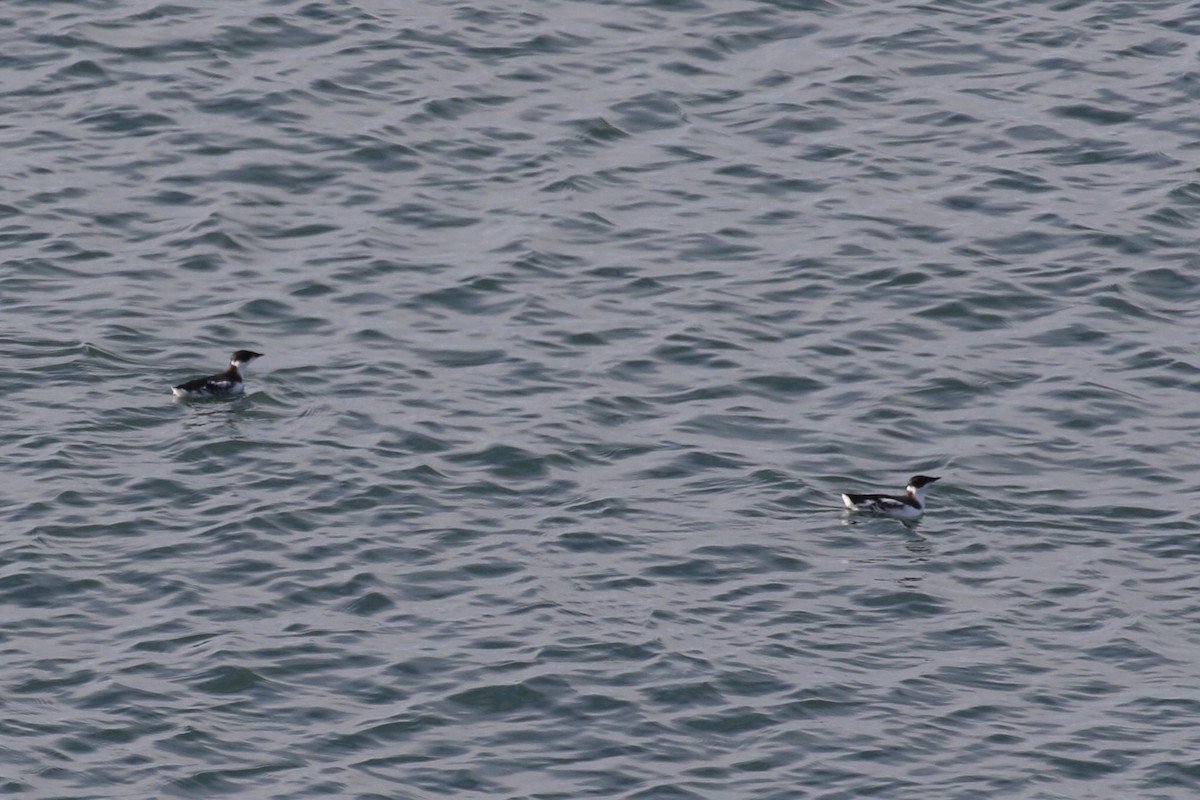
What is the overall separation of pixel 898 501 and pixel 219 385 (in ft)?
24.9

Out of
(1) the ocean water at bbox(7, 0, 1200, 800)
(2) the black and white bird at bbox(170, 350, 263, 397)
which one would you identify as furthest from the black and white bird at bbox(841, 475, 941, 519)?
(2) the black and white bird at bbox(170, 350, 263, 397)

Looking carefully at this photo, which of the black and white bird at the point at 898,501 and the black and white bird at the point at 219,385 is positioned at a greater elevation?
the black and white bird at the point at 219,385

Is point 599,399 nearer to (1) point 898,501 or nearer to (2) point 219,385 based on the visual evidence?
(1) point 898,501

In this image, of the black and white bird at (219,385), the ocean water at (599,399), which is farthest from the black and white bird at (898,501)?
the black and white bird at (219,385)

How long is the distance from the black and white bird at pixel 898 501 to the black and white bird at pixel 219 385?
6893mm

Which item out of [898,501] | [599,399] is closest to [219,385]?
A: [599,399]

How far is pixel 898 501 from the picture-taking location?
2516 centimetres

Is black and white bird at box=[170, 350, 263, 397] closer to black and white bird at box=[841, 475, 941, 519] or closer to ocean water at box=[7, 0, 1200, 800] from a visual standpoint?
ocean water at box=[7, 0, 1200, 800]

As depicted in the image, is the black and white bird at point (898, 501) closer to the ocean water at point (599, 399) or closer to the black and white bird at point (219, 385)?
the ocean water at point (599, 399)

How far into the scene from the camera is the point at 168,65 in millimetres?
35188

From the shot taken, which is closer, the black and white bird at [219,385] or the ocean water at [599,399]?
the ocean water at [599,399]

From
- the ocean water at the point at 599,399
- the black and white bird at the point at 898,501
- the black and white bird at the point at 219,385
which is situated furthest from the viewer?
the black and white bird at the point at 219,385

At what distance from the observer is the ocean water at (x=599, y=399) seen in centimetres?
2131

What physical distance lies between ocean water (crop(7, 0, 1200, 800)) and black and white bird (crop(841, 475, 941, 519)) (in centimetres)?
25
